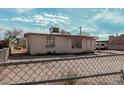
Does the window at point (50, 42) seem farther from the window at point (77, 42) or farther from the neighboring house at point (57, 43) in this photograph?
the window at point (77, 42)

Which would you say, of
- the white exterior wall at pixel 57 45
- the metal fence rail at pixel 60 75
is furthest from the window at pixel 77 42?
the metal fence rail at pixel 60 75

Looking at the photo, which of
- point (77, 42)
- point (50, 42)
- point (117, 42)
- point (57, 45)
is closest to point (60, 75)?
point (50, 42)

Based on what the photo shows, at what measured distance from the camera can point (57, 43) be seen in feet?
65.0

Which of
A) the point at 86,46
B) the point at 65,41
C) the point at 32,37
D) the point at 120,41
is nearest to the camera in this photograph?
the point at 32,37

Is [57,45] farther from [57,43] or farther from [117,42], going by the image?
[117,42]

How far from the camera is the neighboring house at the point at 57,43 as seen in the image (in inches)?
727
